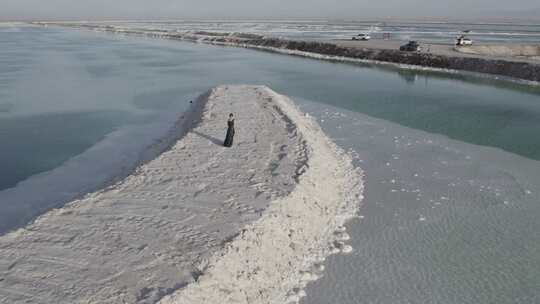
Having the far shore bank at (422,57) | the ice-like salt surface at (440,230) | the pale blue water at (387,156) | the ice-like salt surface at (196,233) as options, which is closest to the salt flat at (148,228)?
the ice-like salt surface at (196,233)

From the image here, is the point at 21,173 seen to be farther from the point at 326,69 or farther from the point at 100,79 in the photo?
the point at 326,69

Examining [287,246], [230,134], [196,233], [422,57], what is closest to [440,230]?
[287,246]

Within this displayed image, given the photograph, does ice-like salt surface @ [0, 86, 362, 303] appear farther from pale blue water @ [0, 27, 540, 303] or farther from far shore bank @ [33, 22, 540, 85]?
far shore bank @ [33, 22, 540, 85]

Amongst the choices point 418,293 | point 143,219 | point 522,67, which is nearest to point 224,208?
point 143,219

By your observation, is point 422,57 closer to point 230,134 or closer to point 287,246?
point 230,134

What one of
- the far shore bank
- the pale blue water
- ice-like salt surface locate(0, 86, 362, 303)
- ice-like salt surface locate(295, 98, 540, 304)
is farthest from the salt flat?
the far shore bank

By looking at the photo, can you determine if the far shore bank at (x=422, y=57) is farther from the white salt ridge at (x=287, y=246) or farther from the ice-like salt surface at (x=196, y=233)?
the white salt ridge at (x=287, y=246)
